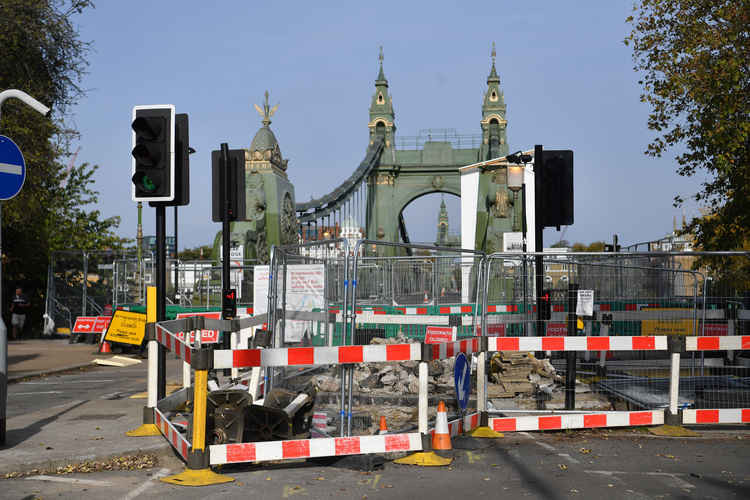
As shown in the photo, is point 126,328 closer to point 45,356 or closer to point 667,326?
point 667,326

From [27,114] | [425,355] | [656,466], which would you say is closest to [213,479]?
[425,355]

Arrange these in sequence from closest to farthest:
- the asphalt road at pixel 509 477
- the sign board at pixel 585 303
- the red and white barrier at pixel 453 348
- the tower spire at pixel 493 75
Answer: the asphalt road at pixel 509 477 < the red and white barrier at pixel 453 348 < the sign board at pixel 585 303 < the tower spire at pixel 493 75

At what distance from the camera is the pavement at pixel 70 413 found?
673cm

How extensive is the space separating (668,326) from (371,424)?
418 centimetres

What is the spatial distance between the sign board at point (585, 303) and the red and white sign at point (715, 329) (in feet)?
4.47

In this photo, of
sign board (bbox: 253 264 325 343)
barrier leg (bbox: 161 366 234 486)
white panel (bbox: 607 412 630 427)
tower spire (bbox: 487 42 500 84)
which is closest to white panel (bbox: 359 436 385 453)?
barrier leg (bbox: 161 366 234 486)

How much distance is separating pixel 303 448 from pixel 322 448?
158mm

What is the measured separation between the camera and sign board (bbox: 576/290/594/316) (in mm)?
9734

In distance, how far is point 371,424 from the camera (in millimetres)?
8297

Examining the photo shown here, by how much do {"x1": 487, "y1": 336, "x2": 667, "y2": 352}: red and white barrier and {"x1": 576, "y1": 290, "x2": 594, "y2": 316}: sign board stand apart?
5.01 feet

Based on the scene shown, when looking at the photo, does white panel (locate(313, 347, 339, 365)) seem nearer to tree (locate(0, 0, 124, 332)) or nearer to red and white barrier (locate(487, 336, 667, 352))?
red and white barrier (locate(487, 336, 667, 352))

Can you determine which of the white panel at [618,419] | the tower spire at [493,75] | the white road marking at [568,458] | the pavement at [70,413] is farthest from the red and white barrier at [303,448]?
the tower spire at [493,75]

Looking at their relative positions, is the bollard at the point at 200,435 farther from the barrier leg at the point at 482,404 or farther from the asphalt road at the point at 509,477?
the barrier leg at the point at 482,404

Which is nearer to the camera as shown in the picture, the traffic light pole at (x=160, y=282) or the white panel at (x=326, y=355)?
the white panel at (x=326, y=355)
